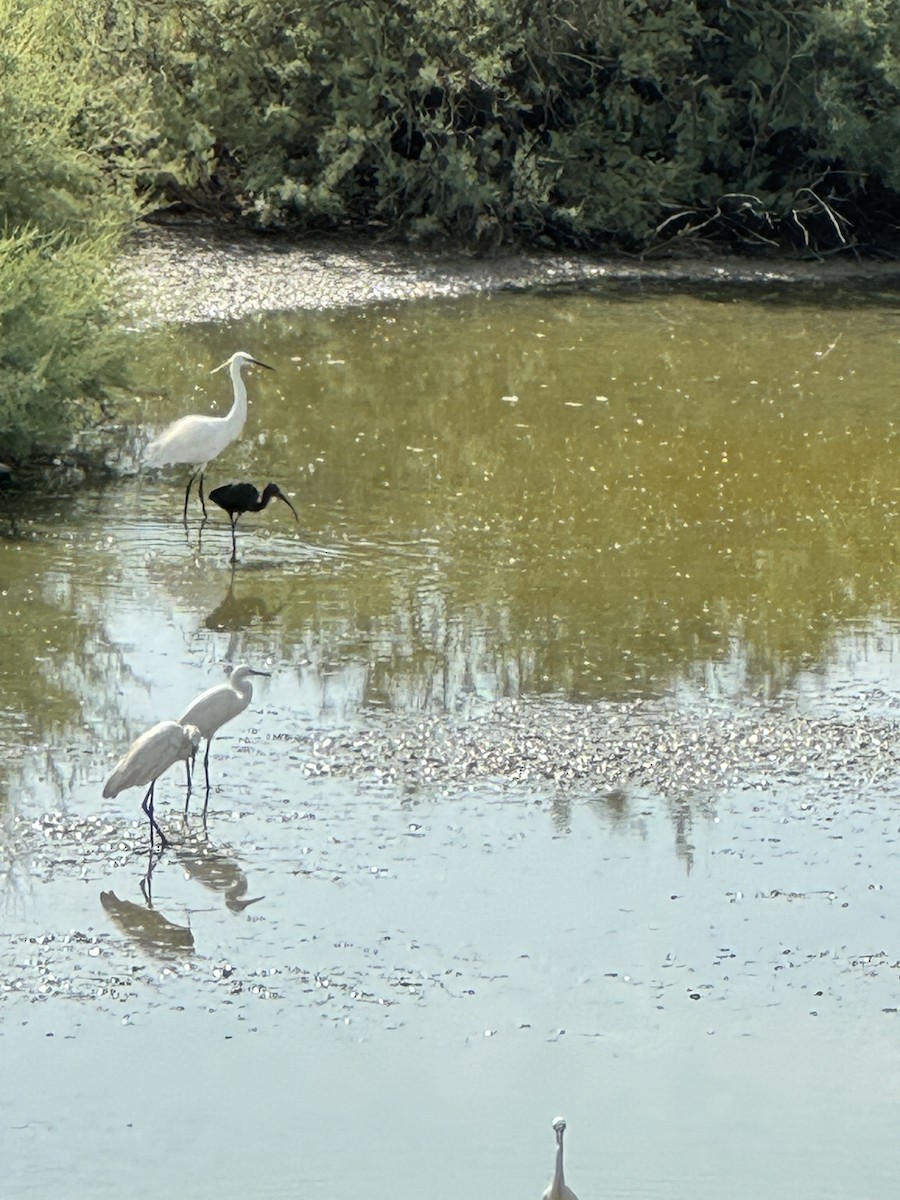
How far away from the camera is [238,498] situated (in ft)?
40.4

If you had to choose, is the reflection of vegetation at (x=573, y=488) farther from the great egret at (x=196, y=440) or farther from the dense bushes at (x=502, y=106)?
the dense bushes at (x=502, y=106)

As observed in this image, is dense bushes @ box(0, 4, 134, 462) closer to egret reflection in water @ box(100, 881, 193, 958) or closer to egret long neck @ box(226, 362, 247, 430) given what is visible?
egret long neck @ box(226, 362, 247, 430)

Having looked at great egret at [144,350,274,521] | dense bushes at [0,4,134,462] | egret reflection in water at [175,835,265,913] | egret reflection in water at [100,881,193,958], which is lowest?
egret reflection in water at [100,881,193,958]

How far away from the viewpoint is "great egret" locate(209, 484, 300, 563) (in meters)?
12.3

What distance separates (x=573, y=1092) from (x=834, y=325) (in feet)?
49.5

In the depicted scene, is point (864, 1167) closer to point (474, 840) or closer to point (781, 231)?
point (474, 840)

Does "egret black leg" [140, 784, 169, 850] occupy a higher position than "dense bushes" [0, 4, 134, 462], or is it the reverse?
"dense bushes" [0, 4, 134, 462]

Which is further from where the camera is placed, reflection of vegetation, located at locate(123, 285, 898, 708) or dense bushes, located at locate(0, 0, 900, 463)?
dense bushes, located at locate(0, 0, 900, 463)

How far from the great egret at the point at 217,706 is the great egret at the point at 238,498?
3420mm

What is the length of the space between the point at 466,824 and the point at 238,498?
425cm

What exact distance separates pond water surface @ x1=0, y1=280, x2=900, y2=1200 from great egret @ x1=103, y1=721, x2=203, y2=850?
0.24 m

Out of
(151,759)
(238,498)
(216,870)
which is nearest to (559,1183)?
(216,870)

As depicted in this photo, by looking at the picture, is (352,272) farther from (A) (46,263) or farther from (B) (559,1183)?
(B) (559,1183)

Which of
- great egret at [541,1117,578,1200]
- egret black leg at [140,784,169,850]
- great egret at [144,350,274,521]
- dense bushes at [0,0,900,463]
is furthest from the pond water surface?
dense bushes at [0,0,900,463]
